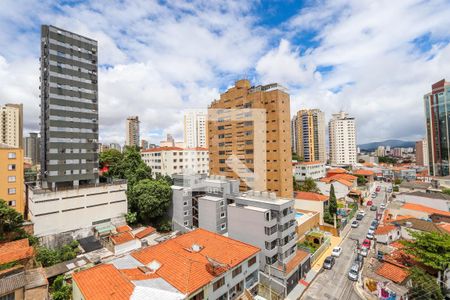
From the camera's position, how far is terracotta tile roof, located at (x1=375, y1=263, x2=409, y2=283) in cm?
1842

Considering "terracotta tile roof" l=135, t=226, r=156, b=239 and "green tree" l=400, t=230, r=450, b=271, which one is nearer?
"green tree" l=400, t=230, r=450, b=271

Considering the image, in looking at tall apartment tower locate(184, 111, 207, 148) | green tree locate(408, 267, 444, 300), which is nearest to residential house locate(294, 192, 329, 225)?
green tree locate(408, 267, 444, 300)

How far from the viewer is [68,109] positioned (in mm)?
30500

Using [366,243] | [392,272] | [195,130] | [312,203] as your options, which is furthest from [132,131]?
[392,272]

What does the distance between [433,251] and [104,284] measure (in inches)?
1038

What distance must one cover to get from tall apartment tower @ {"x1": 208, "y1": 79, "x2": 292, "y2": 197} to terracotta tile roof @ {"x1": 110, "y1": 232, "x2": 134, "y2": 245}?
21139mm

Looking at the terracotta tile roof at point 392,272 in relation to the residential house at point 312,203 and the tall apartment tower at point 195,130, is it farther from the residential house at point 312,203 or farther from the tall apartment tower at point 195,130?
the tall apartment tower at point 195,130

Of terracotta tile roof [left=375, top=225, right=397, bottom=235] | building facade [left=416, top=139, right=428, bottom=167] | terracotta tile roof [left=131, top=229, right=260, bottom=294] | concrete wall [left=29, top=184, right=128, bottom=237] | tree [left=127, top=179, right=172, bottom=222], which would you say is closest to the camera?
terracotta tile roof [left=131, top=229, right=260, bottom=294]

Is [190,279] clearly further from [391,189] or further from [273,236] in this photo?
[391,189]

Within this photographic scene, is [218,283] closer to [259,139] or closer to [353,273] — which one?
[353,273]

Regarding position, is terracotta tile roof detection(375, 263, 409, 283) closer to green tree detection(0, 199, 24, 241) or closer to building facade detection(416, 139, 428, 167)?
green tree detection(0, 199, 24, 241)

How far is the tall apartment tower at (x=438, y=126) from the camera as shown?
209 ft

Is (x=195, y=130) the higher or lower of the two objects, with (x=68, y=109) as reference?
higher

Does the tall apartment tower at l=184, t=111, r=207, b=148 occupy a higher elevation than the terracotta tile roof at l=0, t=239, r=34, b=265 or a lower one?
higher
